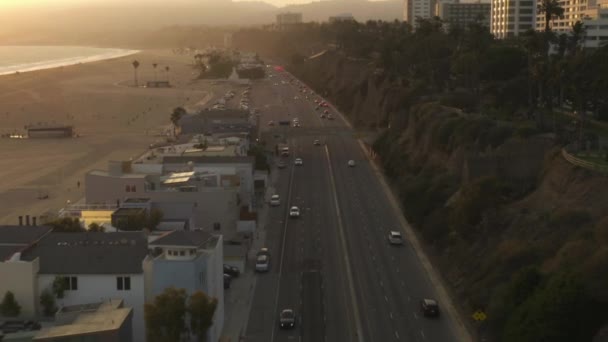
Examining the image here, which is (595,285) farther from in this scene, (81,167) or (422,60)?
(422,60)

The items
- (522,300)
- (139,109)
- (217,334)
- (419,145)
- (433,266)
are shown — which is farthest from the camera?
(139,109)

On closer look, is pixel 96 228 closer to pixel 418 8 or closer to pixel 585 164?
pixel 585 164

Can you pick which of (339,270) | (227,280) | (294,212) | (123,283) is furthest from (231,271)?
(294,212)

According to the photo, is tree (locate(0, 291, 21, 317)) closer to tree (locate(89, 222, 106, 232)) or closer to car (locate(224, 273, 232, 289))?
tree (locate(89, 222, 106, 232))

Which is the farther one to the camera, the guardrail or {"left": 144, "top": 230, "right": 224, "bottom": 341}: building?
the guardrail

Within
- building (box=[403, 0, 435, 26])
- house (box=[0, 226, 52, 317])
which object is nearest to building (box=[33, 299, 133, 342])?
house (box=[0, 226, 52, 317])

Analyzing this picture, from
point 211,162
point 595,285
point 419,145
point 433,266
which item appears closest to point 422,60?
point 419,145
